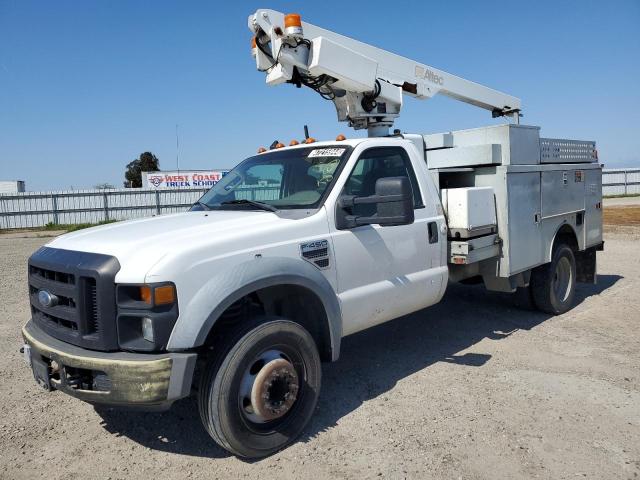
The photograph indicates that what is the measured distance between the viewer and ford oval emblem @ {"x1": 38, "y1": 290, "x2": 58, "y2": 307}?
318 cm

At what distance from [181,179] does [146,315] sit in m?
31.0

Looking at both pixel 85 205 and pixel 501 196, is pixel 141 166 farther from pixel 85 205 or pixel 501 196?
pixel 501 196

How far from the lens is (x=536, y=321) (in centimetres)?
619

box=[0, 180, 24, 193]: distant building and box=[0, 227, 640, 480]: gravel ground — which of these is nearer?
box=[0, 227, 640, 480]: gravel ground

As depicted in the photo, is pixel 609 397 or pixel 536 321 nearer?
pixel 609 397

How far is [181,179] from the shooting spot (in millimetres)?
32500

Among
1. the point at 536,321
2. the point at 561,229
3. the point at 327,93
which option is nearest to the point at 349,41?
the point at 327,93

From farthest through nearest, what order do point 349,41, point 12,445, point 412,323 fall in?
1. point 412,323
2. point 349,41
3. point 12,445

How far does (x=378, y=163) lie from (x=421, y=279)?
1.09 meters

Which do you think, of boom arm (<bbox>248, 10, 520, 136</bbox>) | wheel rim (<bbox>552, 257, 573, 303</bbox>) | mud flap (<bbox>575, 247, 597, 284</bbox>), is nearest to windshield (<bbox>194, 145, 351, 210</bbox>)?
boom arm (<bbox>248, 10, 520, 136</bbox>)

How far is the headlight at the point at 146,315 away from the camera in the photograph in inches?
111

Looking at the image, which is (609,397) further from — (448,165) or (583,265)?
(583,265)

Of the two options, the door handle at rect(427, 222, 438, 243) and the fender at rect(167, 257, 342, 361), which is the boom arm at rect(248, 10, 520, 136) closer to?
the door handle at rect(427, 222, 438, 243)

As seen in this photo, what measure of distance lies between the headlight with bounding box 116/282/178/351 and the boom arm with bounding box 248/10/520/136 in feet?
9.25
